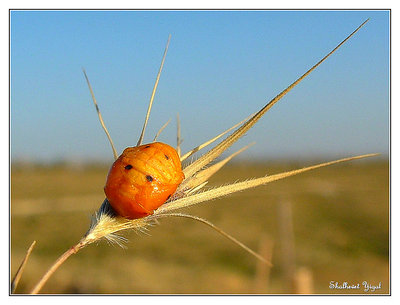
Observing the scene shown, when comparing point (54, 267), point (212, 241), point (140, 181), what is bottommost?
point (54, 267)

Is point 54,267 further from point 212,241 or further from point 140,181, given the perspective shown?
point 212,241

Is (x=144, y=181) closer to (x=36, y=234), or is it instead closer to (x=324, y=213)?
(x=36, y=234)

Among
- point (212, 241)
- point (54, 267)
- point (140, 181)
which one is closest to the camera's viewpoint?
point (54, 267)

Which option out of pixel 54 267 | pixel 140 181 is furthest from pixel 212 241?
pixel 54 267

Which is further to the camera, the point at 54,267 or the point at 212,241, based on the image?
the point at 212,241

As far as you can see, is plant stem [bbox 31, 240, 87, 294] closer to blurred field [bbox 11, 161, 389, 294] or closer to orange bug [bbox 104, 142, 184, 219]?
orange bug [bbox 104, 142, 184, 219]

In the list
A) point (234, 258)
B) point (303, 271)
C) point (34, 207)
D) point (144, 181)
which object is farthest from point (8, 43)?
point (34, 207)

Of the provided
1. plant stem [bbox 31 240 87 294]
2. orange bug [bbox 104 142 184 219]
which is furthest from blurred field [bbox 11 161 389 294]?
plant stem [bbox 31 240 87 294]
